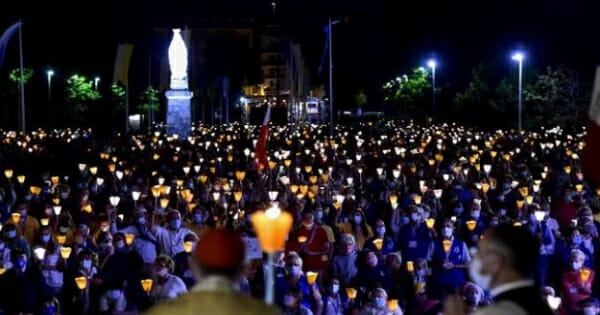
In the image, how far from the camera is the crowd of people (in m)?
10.5

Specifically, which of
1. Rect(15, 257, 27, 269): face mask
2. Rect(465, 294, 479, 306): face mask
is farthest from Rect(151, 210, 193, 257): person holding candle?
Rect(465, 294, 479, 306): face mask

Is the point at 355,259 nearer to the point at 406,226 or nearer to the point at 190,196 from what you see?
the point at 406,226

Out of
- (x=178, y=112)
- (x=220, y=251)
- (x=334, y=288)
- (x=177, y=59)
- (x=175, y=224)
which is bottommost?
(x=334, y=288)

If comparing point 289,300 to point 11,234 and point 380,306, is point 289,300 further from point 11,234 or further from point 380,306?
point 11,234

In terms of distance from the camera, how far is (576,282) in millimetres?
11055

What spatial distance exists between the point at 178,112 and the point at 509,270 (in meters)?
52.7

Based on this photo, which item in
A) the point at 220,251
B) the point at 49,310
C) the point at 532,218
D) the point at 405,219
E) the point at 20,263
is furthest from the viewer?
the point at 405,219

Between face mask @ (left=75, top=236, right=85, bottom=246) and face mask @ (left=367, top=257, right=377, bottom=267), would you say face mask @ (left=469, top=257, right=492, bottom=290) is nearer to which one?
face mask @ (left=367, top=257, right=377, bottom=267)

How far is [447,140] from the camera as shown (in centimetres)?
3481

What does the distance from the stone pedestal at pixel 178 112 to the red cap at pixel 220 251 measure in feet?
169

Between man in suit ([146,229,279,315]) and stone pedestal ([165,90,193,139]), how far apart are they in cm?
5163

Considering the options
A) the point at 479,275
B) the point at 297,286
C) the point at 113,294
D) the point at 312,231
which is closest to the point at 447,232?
the point at 312,231

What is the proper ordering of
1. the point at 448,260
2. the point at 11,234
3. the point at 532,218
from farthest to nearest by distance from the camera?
the point at 532,218
the point at 11,234
the point at 448,260

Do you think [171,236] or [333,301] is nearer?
[333,301]
